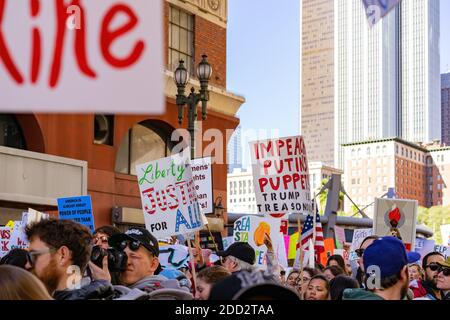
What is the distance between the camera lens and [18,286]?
3059mm

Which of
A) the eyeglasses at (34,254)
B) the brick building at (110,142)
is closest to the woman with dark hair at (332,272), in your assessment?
the eyeglasses at (34,254)

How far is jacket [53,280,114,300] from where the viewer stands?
404 centimetres

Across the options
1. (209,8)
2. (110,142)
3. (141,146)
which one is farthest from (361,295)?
(209,8)

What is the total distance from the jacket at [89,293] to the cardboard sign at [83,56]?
4.94ft

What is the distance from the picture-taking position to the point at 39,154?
20.8 meters

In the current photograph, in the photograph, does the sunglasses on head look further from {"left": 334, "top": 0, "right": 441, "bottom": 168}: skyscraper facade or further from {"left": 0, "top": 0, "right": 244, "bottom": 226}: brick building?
{"left": 334, "top": 0, "right": 441, "bottom": 168}: skyscraper facade

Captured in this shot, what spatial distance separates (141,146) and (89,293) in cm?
2157

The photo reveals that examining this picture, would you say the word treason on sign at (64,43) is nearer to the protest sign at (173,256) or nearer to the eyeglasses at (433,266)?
the eyeglasses at (433,266)

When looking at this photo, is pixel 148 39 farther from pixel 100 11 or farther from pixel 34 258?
pixel 34 258

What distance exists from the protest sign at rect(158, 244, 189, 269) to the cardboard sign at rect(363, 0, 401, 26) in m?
3.85

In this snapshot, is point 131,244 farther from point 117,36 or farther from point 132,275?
point 117,36
